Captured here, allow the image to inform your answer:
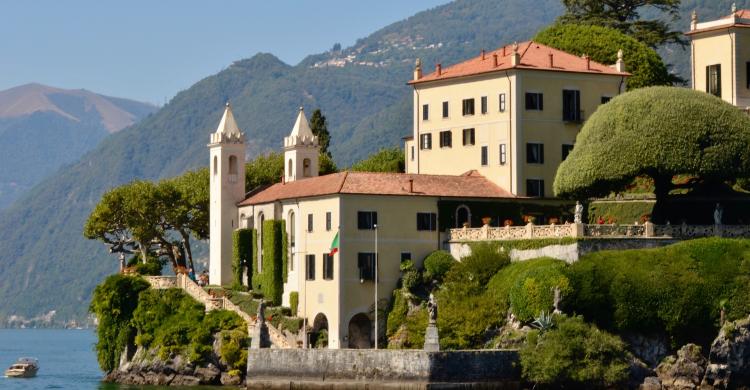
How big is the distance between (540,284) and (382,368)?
308 inches

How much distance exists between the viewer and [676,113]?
79.1 m

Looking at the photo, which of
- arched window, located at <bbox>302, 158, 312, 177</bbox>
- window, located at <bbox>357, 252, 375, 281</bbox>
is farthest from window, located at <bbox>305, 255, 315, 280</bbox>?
arched window, located at <bbox>302, 158, 312, 177</bbox>

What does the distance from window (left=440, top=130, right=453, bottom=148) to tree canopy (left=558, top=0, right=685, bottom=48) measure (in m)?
21.3

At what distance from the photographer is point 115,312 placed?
303ft

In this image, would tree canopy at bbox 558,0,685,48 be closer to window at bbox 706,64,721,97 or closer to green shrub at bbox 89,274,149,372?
window at bbox 706,64,721,97

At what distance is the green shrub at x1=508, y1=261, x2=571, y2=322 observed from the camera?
73250mm

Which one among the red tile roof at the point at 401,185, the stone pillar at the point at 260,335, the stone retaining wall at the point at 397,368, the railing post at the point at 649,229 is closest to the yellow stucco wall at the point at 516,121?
the red tile roof at the point at 401,185

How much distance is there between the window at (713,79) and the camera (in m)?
94.2

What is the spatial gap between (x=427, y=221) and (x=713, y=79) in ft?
67.9

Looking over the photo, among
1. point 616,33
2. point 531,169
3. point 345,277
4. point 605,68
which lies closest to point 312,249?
point 345,277

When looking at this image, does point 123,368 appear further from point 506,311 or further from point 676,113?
point 676,113

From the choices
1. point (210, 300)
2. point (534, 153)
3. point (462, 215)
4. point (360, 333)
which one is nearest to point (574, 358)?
point (462, 215)

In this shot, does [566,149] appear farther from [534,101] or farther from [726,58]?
[726,58]

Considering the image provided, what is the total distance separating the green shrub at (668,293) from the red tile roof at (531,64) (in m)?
16.9
